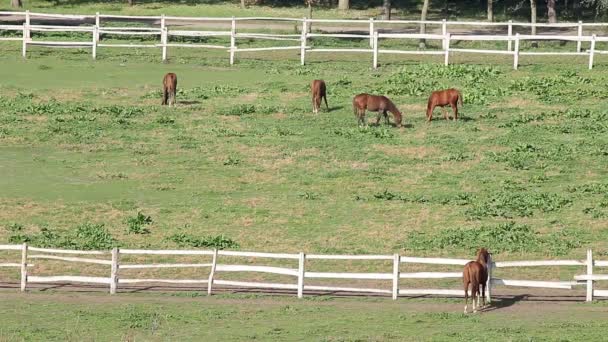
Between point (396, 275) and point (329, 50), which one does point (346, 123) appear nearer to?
point (329, 50)

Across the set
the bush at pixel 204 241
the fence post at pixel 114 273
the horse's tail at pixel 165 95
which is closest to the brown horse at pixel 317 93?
the horse's tail at pixel 165 95

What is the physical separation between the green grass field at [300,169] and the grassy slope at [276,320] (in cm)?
9

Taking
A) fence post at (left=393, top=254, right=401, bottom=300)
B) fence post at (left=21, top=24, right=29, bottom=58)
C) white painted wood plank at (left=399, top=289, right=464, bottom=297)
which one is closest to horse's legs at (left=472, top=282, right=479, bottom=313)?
white painted wood plank at (left=399, top=289, right=464, bottom=297)

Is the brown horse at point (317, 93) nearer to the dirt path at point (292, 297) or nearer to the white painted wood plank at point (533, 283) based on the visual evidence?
the dirt path at point (292, 297)

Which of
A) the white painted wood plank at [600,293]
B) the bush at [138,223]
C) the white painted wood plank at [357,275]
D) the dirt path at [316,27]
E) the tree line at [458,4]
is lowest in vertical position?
the white painted wood plank at [600,293]

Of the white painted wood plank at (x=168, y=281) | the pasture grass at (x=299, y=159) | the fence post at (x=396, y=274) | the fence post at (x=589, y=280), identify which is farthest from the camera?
the pasture grass at (x=299, y=159)

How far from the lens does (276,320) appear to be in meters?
25.2

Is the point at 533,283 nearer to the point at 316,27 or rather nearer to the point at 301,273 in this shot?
the point at 301,273

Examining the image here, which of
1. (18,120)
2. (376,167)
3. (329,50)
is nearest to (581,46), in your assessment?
(329,50)

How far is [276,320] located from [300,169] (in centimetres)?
1192

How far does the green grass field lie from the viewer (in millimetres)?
29875

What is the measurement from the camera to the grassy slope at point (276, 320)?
2398 centimetres

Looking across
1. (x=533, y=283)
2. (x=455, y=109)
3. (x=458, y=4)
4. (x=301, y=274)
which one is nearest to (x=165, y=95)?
(x=455, y=109)

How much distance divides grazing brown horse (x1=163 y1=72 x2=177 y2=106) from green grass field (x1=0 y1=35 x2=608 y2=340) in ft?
1.22
